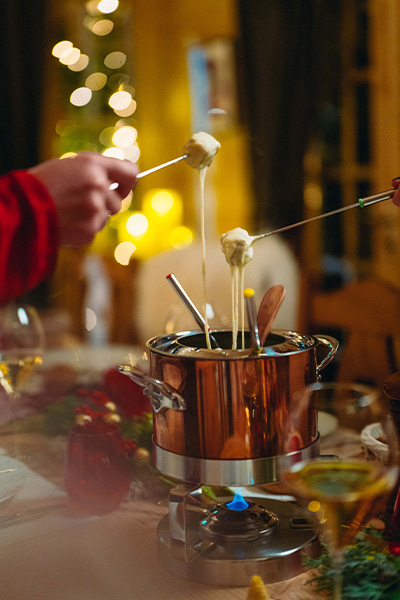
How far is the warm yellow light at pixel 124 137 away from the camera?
546 cm

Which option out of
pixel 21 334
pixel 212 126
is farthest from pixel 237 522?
pixel 212 126

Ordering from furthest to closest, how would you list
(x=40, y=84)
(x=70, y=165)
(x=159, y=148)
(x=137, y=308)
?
(x=159, y=148), (x=40, y=84), (x=137, y=308), (x=70, y=165)

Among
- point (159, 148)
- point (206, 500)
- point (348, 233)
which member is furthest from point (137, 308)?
point (159, 148)

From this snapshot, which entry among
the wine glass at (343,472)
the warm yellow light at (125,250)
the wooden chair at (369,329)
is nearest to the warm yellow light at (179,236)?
the warm yellow light at (125,250)

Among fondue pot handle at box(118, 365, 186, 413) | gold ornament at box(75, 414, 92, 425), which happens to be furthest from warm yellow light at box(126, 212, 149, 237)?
fondue pot handle at box(118, 365, 186, 413)

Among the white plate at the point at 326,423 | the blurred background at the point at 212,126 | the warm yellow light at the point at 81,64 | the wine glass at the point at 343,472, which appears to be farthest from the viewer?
the warm yellow light at the point at 81,64

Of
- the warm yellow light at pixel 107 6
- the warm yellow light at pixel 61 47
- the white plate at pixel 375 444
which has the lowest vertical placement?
the white plate at pixel 375 444

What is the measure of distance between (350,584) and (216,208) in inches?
169

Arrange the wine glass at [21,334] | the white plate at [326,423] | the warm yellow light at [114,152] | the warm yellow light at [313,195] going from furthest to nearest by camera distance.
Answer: the warm yellow light at [114,152]
the warm yellow light at [313,195]
the wine glass at [21,334]
the white plate at [326,423]

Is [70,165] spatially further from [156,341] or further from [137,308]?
[137,308]

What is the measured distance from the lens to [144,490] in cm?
89

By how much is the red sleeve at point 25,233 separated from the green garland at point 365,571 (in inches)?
16.2

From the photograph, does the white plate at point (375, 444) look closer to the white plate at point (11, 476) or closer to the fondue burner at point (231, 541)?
the fondue burner at point (231, 541)

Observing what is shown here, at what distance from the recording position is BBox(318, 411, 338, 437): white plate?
0.65 metres
